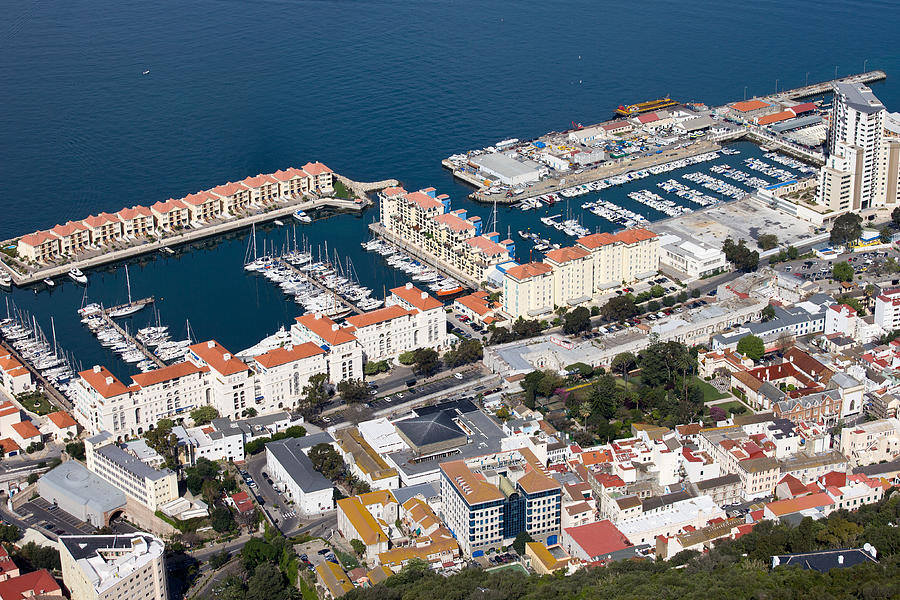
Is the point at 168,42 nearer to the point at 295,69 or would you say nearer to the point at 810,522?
the point at 295,69

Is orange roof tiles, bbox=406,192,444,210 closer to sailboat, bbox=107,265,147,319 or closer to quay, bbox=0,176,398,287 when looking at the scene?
quay, bbox=0,176,398,287

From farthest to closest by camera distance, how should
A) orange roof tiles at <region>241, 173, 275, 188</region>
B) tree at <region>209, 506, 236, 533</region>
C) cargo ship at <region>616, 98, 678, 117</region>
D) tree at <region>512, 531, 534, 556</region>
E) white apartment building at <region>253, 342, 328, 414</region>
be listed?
1. cargo ship at <region>616, 98, 678, 117</region>
2. orange roof tiles at <region>241, 173, 275, 188</region>
3. white apartment building at <region>253, 342, 328, 414</region>
4. tree at <region>209, 506, 236, 533</region>
5. tree at <region>512, 531, 534, 556</region>

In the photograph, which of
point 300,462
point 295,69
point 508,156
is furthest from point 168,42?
point 300,462

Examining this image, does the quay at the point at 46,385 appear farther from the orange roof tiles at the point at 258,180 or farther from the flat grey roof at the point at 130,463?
the orange roof tiles at the point at 258,180

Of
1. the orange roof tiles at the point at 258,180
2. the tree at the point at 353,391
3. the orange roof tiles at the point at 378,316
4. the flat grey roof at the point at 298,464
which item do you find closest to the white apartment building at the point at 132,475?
the flat grey roof at the point at 298,464

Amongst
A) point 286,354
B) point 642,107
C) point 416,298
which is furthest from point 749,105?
point 286,354

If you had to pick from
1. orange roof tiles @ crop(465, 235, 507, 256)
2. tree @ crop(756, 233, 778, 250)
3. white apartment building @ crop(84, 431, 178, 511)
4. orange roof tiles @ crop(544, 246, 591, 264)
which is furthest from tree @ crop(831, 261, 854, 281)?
white apartment building @ crop(84, 431, 178, 511)

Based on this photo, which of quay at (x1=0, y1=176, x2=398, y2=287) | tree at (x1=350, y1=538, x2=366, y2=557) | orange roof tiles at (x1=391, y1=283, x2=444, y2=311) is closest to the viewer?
tree at (x1=350, y1=538, x2=366, y2=557)
